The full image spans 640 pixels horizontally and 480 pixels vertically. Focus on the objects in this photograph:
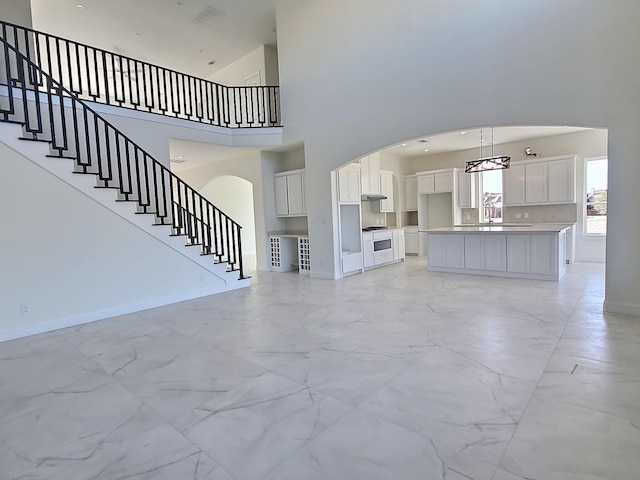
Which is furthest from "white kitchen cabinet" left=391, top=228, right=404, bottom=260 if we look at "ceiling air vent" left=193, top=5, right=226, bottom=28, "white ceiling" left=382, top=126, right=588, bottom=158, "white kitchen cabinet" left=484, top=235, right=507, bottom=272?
"ceiling air vent" left=193, top=5, right=226, bottom=28

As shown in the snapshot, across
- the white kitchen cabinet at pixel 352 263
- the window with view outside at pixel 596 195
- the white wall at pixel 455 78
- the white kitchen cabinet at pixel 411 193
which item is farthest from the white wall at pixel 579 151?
the white kitchen cabinet at pixel 352 263

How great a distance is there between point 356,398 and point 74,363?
2.79m

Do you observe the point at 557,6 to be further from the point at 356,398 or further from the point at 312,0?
the point at 356,398

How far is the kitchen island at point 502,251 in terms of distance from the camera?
6.14m

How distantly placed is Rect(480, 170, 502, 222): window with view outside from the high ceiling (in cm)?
691

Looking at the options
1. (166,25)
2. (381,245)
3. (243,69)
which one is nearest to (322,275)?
(381,245)

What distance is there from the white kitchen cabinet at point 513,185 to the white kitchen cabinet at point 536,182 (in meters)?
0.10

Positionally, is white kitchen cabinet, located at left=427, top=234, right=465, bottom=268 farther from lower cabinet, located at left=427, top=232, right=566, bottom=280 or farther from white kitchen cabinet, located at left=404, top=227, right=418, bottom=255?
white kitchen cabinet, located at left=404, top=227, right=418, bottom=255

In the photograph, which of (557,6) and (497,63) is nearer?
(557,6)

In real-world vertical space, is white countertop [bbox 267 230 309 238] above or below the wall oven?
above

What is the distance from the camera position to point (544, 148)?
859 cm

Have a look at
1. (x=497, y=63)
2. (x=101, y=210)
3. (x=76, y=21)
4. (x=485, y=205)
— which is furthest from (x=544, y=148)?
(x=76, y=21)

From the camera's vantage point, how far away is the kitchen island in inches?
242

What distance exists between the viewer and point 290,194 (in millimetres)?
8070
